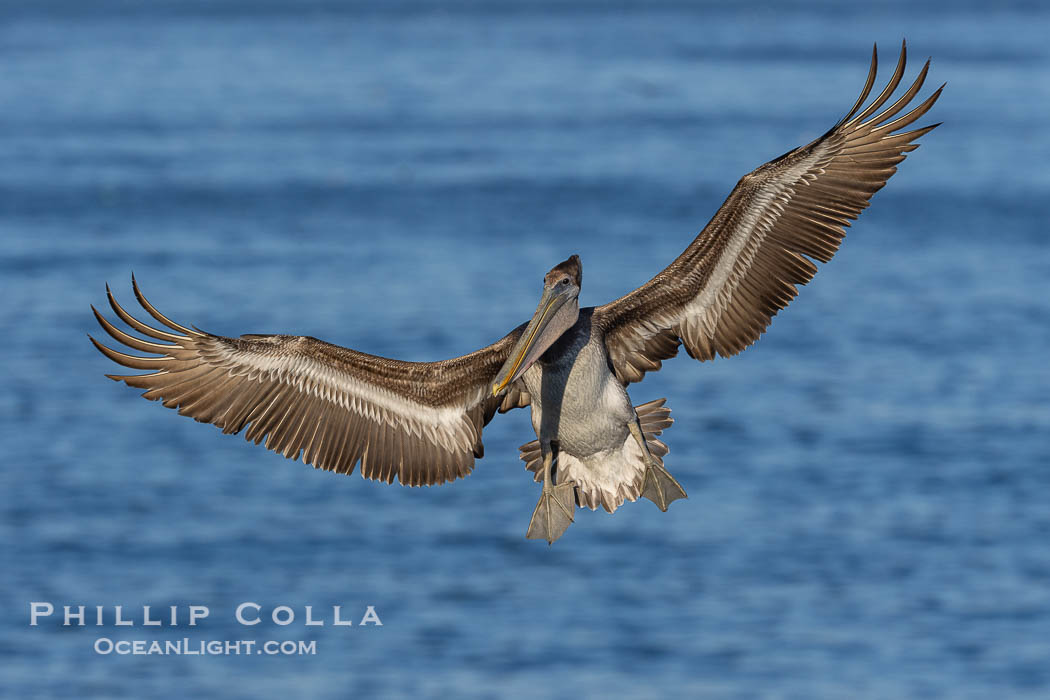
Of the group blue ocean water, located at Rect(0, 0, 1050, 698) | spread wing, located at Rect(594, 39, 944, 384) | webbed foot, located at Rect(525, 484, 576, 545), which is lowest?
webbed foot, located at Rect(525, 484, 576, 545)

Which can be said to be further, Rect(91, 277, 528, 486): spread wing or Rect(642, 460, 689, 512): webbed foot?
Rect(91, 277, 528, 486): spread wing

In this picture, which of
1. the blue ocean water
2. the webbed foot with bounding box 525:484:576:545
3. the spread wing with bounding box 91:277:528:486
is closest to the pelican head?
the spread wing with bounding box 91:277:528:486

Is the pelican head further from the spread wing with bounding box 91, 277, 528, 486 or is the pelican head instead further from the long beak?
the spread wing with bounding box 91, 277, 528, 486

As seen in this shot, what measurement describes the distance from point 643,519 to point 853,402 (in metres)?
8.46

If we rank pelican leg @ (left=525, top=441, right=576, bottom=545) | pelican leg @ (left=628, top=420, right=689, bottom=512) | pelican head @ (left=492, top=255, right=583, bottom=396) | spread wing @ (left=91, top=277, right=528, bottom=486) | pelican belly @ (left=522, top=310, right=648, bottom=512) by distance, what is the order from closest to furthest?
A: pelican head @ (left=492, top=255, right=583, bottom=396) → pelican belly @ (left=522, top=310, right=648, bottom=512) → pelican leg @ (left=525, top=441, right=576, bottom=545) → pelican leg @ (left=628, top=420, right=689, bottom=512) → spread wing @ (left=91, top=277, right=528, bottom=486)

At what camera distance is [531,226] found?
68.7 m

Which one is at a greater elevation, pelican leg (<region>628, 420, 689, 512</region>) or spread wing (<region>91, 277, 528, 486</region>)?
spread wing (<region>91, 277, 528, 486</region>)

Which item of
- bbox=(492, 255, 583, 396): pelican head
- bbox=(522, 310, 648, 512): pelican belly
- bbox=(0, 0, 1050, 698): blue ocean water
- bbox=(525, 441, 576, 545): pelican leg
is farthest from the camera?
bbox=(0, 0, 1050, 698): blue ocean water

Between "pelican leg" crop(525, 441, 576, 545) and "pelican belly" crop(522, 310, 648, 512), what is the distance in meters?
0.09

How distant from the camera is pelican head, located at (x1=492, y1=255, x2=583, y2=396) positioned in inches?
396

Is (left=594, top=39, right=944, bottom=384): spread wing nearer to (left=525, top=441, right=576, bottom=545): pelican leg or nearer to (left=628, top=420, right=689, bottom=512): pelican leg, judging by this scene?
(left=628, top=420, right=689, bottom=512): pelican leg

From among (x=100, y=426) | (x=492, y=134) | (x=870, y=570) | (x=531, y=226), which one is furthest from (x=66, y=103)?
(x=870, y=570)

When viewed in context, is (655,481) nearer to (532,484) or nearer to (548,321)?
(548,321)

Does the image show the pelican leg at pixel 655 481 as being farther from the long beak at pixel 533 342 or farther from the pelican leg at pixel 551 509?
the long beak at pixel 533 342
